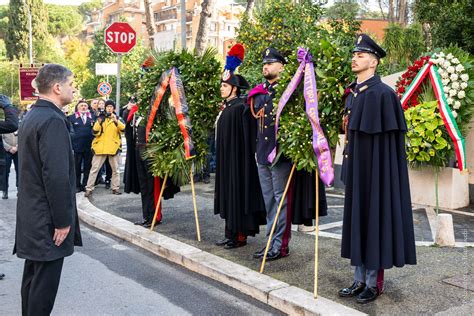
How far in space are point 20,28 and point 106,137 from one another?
196ft

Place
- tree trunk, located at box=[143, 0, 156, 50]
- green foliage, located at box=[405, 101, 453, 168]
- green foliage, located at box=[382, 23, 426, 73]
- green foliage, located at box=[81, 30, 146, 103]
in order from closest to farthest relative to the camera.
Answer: green foliage, located at box=[405, 101, 453, 168] < green foliage, located at box=[382, 23, 426, 73] < tree trunk, located at box=[143, 0, 156, 50] < green foliage, located at box=[81, 30, 146, 103]

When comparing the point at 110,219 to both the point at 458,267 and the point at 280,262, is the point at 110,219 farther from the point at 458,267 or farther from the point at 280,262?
the point at 458,267

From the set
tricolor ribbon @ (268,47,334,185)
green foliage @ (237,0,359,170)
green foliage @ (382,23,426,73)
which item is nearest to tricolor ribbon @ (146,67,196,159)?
green foliage @ (237,0,359,170)

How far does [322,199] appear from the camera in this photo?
20.6 ft

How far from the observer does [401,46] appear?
736 inches

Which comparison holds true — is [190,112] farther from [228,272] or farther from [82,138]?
[82,138]

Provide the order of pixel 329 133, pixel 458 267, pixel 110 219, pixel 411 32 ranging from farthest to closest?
pixel 411 32 < pixel 110 219 < pixel 458 267 < pixel 329 133

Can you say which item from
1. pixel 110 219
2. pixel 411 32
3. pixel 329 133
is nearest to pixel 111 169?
pixel 110 219

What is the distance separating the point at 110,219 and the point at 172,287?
3.32 metres

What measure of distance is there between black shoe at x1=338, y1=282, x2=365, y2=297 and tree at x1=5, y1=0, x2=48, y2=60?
211 feet

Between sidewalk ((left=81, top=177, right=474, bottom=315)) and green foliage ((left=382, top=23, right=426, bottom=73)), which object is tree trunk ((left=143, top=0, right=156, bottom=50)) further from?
sidewalk ((left=81, top=177, right=474, bottom=315))

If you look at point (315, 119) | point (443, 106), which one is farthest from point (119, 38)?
point (315, 119)

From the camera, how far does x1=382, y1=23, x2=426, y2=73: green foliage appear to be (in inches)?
738

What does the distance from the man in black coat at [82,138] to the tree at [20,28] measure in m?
56.0
